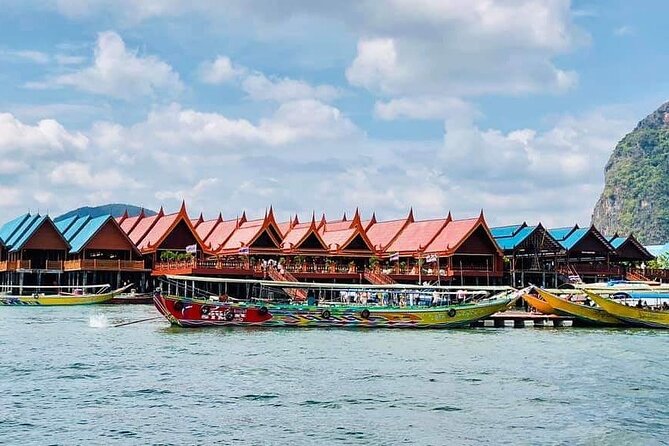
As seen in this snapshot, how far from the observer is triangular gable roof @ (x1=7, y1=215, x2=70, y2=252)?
205ft

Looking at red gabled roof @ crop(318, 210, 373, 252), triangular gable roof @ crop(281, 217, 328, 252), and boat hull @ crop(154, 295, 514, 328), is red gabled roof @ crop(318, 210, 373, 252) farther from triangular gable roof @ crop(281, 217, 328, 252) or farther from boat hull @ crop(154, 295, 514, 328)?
boat hull @ crop(154, 295, 514, 328)

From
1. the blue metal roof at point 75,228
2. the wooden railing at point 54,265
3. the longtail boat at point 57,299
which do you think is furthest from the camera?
the blue metal roof at point 75,228

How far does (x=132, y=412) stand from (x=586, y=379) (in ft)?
37.8

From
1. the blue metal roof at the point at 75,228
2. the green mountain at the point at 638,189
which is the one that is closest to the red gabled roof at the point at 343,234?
the blue metal roof at the point at 75,228

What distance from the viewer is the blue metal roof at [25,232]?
62.4m

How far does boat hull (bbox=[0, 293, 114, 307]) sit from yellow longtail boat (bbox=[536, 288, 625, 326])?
27.4 meters

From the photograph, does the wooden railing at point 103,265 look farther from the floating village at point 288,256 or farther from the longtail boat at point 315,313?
the longtail boat at point 315,313

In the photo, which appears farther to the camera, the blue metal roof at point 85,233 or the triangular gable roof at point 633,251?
the triangular gable roof at point 633,251

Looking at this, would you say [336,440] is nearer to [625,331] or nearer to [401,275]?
[625,331]

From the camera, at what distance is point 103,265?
202 feet

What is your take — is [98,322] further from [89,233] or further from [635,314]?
[89,233]

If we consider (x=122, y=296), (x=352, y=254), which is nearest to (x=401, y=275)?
(x=352, y=254)

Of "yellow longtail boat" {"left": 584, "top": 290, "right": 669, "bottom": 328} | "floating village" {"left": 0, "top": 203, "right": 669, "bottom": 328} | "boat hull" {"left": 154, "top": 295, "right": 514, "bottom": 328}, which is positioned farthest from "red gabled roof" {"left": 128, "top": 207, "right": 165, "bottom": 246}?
"yellow longtail boat" {"left": 584, "top": 290, "right": 669, "bottom": 328}

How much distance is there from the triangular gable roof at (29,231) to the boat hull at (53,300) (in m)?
8.07
